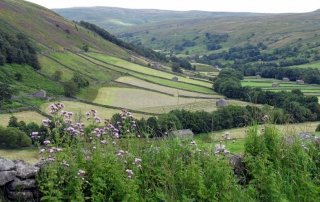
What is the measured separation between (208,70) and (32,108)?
8509 centimetres

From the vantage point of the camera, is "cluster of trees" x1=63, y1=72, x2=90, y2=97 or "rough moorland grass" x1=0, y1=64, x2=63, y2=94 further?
"rough moorland grass" x1=0, y1=64, x2=63, y2=94

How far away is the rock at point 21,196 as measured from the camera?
27.3ft

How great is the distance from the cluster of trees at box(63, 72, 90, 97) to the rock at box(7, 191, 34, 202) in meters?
65.5

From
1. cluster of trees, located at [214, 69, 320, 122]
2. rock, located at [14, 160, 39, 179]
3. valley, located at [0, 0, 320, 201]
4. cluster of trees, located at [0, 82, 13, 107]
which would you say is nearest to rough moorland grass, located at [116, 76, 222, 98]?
valley, located at [0, 0, 320, 201]

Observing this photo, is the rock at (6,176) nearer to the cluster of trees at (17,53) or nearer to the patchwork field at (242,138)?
the patchwork field at (242,138)

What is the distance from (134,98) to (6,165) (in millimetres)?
64429

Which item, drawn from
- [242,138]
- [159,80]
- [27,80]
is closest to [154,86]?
[159,80]

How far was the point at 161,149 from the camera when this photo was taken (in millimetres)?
9648

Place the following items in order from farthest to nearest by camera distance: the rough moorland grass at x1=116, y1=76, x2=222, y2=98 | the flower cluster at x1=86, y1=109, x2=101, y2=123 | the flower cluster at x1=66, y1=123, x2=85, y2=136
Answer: the rough moorland grass at x1=116, y1=76, x2=222, y2=98 → the flower cluster at x1=86, y1=109, x2=101, y2=123 → the flower cluster at x1=66, y1=123, x2=85, y2=136

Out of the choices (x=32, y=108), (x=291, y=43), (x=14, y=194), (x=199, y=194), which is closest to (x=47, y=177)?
(x=14, y=194)

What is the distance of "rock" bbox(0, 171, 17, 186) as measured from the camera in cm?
831

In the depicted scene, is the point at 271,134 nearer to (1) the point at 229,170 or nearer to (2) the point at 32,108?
(1) the point at 229,170

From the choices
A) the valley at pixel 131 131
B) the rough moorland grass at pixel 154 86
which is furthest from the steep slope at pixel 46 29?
the rough moorland grass at pixel 154 86

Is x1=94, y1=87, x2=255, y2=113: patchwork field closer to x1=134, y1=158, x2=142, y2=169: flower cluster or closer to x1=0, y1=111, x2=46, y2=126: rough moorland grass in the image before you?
x1=0, y1=111, x2=46, y2=126: rough moorland grass
